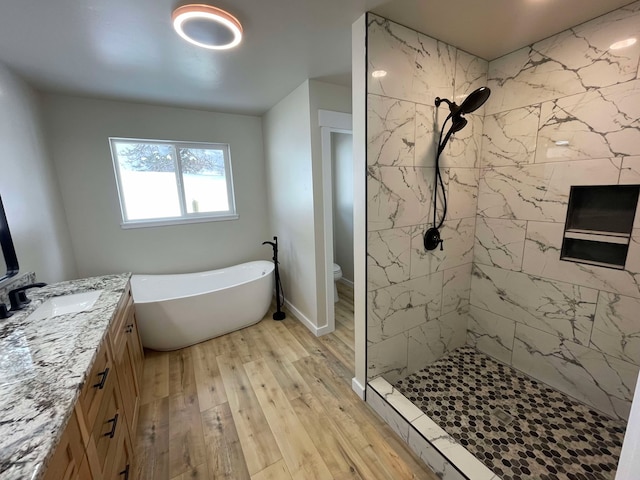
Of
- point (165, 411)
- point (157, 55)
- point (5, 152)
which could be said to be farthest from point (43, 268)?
point (157, 55)

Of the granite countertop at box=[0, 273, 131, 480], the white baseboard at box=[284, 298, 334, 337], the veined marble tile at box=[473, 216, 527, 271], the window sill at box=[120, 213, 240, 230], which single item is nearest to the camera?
the granite countertop at box=[0, 273, 131, 480]

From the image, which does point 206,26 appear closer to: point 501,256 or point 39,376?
point 39,376

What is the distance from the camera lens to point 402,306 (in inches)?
74.1

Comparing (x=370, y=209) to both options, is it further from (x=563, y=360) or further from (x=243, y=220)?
(x=243, y=220)

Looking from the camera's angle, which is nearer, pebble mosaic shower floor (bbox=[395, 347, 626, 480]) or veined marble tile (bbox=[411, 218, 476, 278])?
pebble mosaic shower floor (bbox=[395, 347, 626, 480])

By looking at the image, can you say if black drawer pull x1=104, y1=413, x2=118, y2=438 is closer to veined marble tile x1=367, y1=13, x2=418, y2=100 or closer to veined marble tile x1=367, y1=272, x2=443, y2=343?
veined marble tile x1=367, y1=272, x2=443, y2=343

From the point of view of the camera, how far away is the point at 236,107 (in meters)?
2.97

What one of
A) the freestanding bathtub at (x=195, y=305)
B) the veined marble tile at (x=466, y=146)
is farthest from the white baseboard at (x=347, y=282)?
the veined marble tile at (x=466, y=146)

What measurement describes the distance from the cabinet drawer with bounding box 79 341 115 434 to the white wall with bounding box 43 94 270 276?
2.03 m

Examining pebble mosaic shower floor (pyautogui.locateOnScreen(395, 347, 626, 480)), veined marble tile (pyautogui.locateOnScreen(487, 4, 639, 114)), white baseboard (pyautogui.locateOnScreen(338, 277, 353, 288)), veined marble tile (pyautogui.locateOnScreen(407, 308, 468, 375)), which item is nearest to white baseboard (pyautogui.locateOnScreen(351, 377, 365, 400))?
pebble mosaic shower floor (pyautogui.locateOnScreen(395, 347, 626, 480))

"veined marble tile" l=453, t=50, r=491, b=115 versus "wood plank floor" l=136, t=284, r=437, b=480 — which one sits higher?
"veined marble tile" l=453, t=50, r=491, b=115

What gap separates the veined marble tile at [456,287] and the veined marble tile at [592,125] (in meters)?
0.98

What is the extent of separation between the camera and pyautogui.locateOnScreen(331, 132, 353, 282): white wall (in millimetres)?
3867

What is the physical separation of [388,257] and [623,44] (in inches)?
68.3
